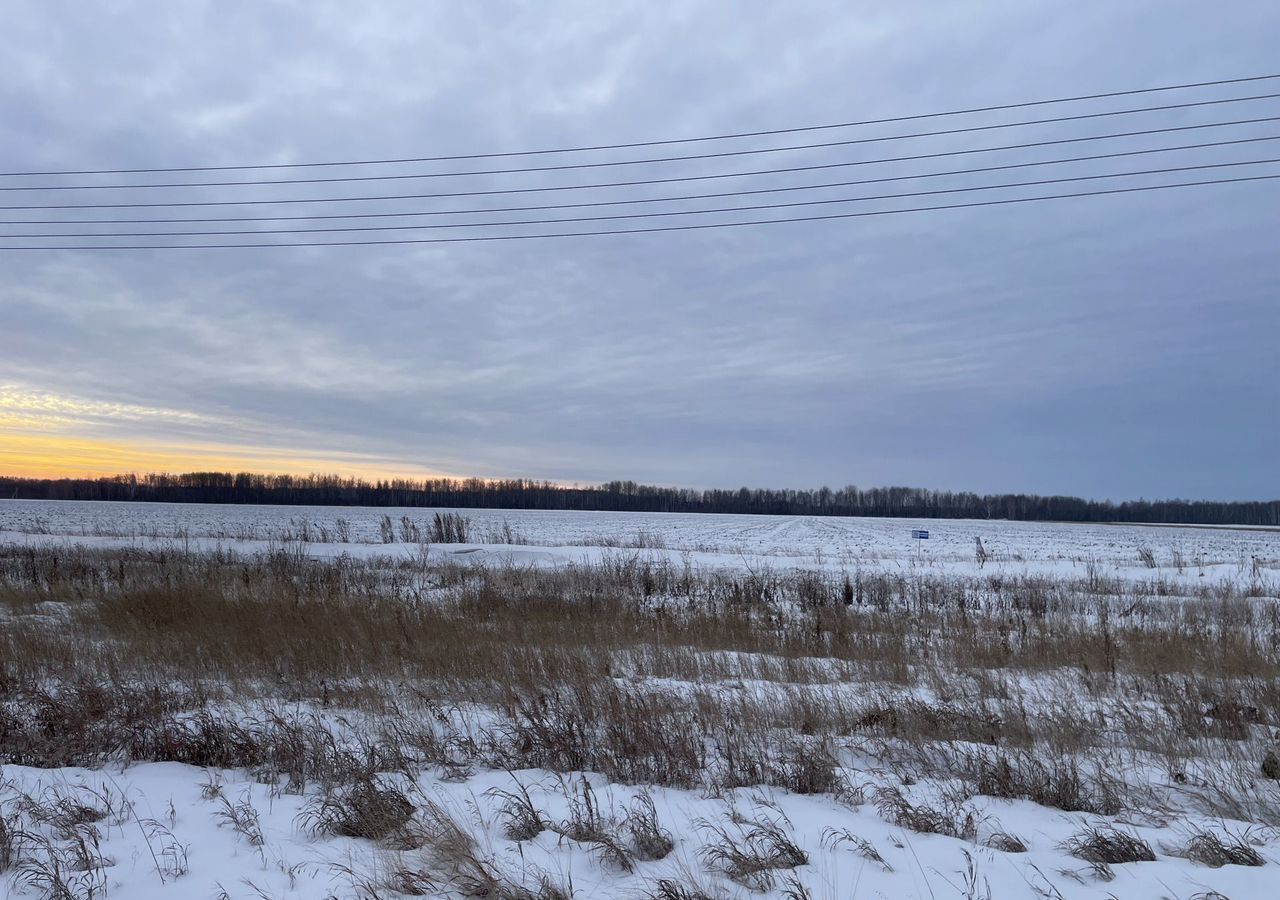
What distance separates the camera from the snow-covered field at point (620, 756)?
4145 mm

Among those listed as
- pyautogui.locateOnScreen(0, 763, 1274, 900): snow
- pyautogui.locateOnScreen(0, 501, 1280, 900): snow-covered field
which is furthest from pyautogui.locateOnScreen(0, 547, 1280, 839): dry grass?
pyautogui.locateOnScreen(0, 763, 1274, 900): snow

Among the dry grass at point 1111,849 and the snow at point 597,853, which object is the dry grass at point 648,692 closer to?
the snow at point 597,853

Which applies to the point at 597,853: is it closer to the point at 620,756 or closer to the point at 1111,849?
the point at 620,756

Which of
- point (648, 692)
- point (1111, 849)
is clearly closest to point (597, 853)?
point (1111, 849)

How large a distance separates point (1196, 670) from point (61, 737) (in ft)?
42.7

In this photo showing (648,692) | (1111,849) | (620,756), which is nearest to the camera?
(1111,849)

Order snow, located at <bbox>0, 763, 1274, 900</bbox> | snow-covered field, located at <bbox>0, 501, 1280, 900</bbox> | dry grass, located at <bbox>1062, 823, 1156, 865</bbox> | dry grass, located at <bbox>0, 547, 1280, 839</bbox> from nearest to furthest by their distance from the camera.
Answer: snow, located at <bbox>0, 763, 1274, 900</bbox>, snow-covered field, located at <bbox>0, 501, 1280, 900</bbox>, dry grass, located at <bbox>1062, 823, 1156, 865</bbox>, dry grass, located at <bbox>0, 547, 1280, 839</bbox>

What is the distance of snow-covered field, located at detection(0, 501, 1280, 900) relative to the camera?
13.6ft

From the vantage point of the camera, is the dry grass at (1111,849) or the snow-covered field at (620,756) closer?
the snow-covered field at (620,756)

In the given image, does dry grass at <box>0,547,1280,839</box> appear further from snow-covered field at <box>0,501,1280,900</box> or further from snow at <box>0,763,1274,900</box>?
snow at <box>0,763,1274,900</box>

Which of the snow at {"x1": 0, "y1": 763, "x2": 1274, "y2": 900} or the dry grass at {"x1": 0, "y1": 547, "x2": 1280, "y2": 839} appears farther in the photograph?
the dry grass at {"x1": 0, "y1": 547, "x2": 1280, "y2": 839}

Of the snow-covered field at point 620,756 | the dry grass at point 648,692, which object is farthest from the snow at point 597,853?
the dry grass at point 648,692

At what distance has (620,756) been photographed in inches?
231

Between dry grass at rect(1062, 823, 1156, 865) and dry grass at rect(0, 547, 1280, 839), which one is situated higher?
dry grass at rect(1062, 823, 1156, 865)
